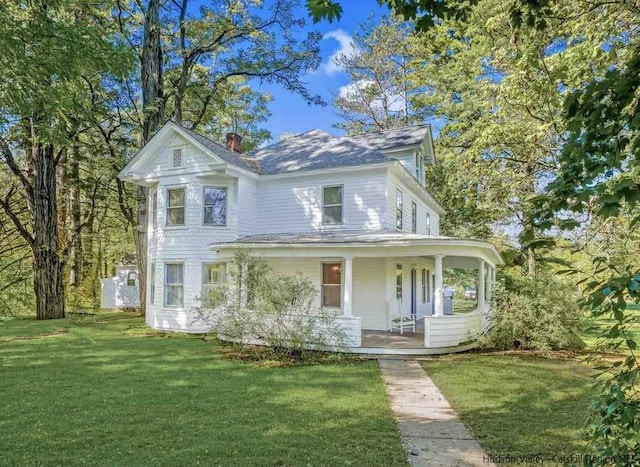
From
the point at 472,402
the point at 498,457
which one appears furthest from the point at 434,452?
the point at 472,402

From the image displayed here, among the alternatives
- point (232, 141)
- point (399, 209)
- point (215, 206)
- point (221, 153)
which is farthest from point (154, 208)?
point (399, 209)

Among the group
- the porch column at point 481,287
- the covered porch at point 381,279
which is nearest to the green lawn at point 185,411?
the covered porch at point 381,279

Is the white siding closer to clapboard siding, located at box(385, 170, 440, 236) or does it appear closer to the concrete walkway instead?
clapboard siding, located at box(385, 170, 440, 236)

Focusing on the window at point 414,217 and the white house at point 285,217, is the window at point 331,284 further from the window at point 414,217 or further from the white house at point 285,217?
the window at point 414,217

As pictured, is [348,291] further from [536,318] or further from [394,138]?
[394,138]

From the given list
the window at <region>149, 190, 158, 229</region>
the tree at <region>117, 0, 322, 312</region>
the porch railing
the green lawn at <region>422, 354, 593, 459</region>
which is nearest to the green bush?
the porch railing

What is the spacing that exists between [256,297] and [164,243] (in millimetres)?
6439

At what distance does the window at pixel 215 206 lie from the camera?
49.8ft

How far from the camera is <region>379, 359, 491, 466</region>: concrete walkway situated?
4.73m

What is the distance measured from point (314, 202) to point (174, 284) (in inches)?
233

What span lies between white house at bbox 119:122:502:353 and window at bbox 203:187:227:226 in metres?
0.04

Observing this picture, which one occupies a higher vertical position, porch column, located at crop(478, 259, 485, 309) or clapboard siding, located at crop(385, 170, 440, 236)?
clapboard siding, located at crop(385, 170, 440, 236)

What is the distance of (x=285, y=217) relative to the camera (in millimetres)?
15547

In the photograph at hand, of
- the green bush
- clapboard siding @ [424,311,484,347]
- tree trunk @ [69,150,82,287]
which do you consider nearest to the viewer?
clapboard siding @ [424,311,484,347]
